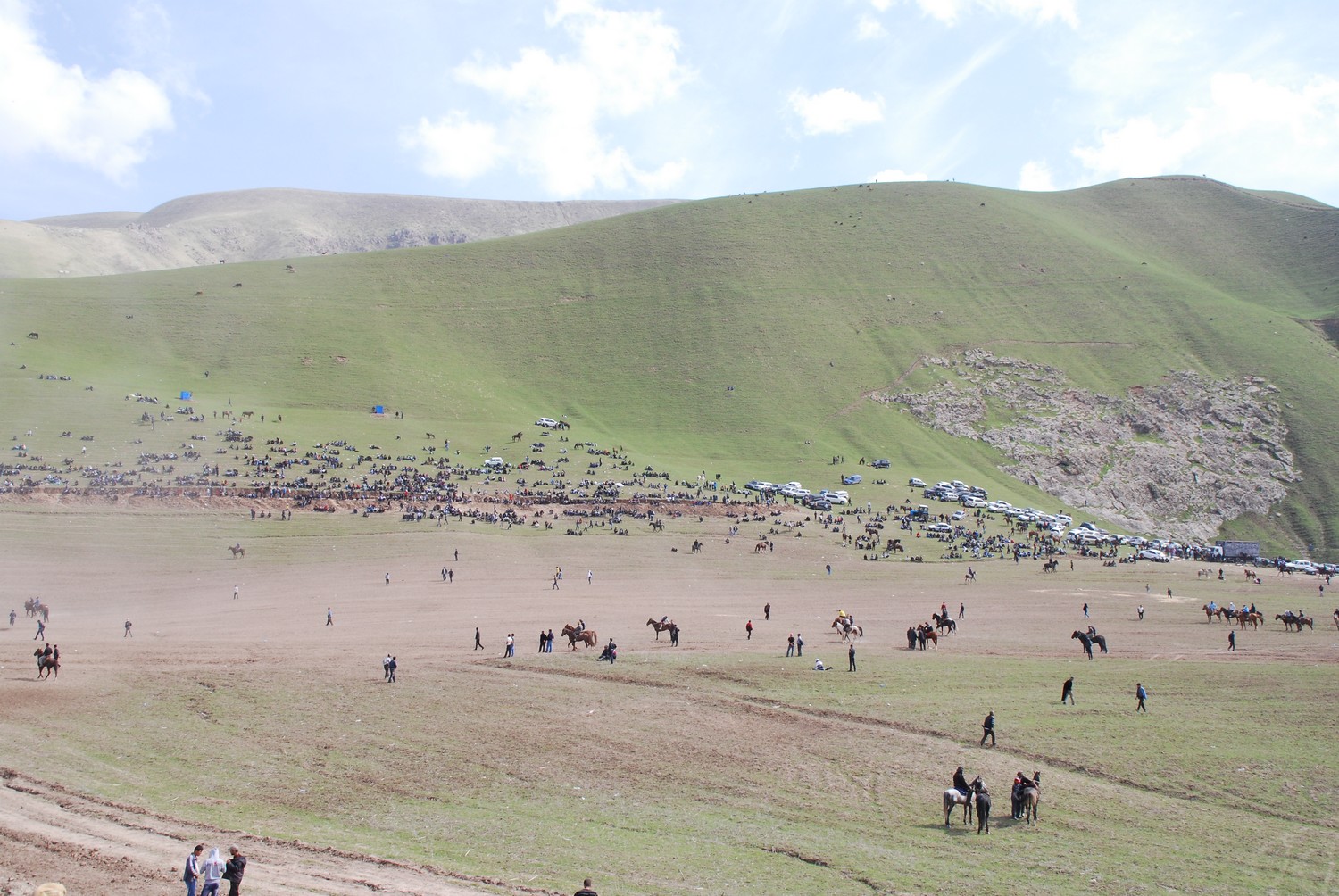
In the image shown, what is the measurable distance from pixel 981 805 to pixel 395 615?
32.8m

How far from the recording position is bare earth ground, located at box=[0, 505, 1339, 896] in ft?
54.7

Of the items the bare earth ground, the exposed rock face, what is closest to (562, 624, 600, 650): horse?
the bare earth ground

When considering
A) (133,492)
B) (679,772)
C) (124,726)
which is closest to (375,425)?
(133,492)

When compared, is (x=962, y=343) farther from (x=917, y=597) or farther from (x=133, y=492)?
(x=133, y=492)

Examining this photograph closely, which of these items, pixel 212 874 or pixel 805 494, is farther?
pixel 805 494

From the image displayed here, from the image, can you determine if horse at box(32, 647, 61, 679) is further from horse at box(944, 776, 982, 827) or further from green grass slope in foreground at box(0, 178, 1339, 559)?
green grass slope in foreground at box(0, 178, 1339, 559)

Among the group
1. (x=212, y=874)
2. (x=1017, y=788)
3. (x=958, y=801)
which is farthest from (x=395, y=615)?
(x=1017, y=788)

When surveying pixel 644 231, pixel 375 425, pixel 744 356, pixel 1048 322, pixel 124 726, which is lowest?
pixel 124 726

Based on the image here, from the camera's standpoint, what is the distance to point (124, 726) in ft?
79.4

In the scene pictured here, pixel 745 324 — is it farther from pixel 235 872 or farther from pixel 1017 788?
pixel 235 872

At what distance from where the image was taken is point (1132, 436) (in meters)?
113

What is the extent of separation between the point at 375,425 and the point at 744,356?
171ft

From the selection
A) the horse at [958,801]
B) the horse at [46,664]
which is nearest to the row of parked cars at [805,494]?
the horse at [46,664]

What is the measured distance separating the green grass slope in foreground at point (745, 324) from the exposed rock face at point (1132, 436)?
269 cm
